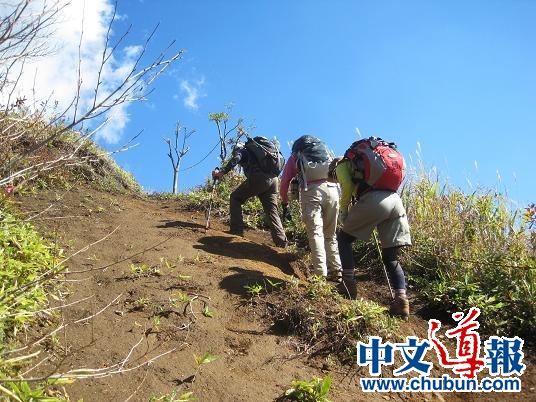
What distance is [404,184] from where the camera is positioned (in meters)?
7.27

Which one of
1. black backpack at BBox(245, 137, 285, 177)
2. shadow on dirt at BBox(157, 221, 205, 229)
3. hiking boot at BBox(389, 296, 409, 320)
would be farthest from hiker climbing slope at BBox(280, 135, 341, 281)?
shadow on dirt at BBox(157, 221, 205, 229)

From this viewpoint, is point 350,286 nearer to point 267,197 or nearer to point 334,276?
point 334,276

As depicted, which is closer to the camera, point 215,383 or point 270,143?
point 215,383

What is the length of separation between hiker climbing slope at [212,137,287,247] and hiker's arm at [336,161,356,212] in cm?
179

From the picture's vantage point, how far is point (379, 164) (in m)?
4.54

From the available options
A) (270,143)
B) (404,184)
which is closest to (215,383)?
(270,143)

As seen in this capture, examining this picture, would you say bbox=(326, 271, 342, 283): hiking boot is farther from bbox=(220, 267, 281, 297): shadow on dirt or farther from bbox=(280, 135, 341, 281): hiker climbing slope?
bbox=(220, 267, 281, 297): shadow on dirt

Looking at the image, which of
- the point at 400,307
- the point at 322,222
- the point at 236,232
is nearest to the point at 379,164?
the point at 322,222

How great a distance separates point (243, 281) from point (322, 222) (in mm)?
1245

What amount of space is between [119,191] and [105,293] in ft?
17.4

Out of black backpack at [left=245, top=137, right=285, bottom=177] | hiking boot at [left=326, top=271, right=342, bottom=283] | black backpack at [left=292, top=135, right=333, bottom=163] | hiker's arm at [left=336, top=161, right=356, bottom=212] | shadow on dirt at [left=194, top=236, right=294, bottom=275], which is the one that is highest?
black backpack at [left=245, top=137, right=285, bottom=177]

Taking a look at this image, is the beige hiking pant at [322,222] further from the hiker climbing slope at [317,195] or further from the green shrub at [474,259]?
the green shrub at [474,259]

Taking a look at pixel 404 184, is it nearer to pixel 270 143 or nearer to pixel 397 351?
pixel 270 143

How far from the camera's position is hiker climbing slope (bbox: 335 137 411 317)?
4.53 m
